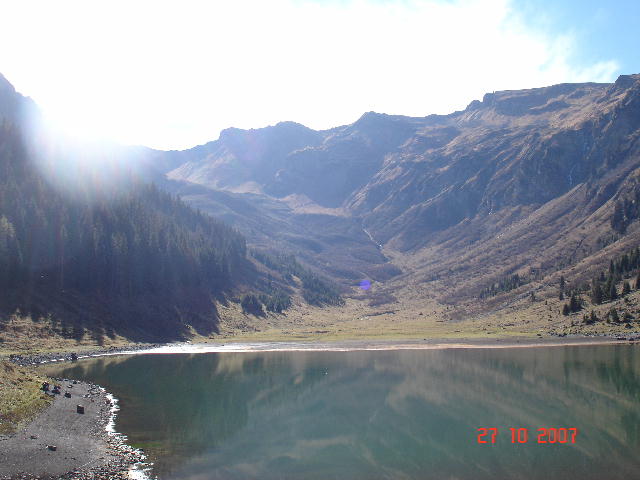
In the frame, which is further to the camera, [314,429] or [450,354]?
[450,354]

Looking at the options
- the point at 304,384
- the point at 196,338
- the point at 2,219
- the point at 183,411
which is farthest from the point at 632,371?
the point at 2,219

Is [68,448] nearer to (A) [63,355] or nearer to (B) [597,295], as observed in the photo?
(A) [63,355]

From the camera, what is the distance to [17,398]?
50812 millimetres

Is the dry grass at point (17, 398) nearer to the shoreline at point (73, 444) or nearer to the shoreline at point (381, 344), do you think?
the shoreline at point (73, 444)

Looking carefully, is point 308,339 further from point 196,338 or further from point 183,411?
point 183,411

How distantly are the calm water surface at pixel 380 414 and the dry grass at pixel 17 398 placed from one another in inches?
327

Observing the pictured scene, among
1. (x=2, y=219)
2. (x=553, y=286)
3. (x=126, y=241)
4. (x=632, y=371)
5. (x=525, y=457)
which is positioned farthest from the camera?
(x=553, y=286)

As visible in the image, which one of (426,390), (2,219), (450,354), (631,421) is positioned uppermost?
(2,219)

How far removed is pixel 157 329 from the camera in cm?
14912

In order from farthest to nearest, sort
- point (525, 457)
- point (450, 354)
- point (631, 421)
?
point (450, 354), point (631, 421), point (525, 457)

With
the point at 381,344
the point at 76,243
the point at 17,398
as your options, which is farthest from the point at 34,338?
the point at 381,344

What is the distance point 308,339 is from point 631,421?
368 feet
